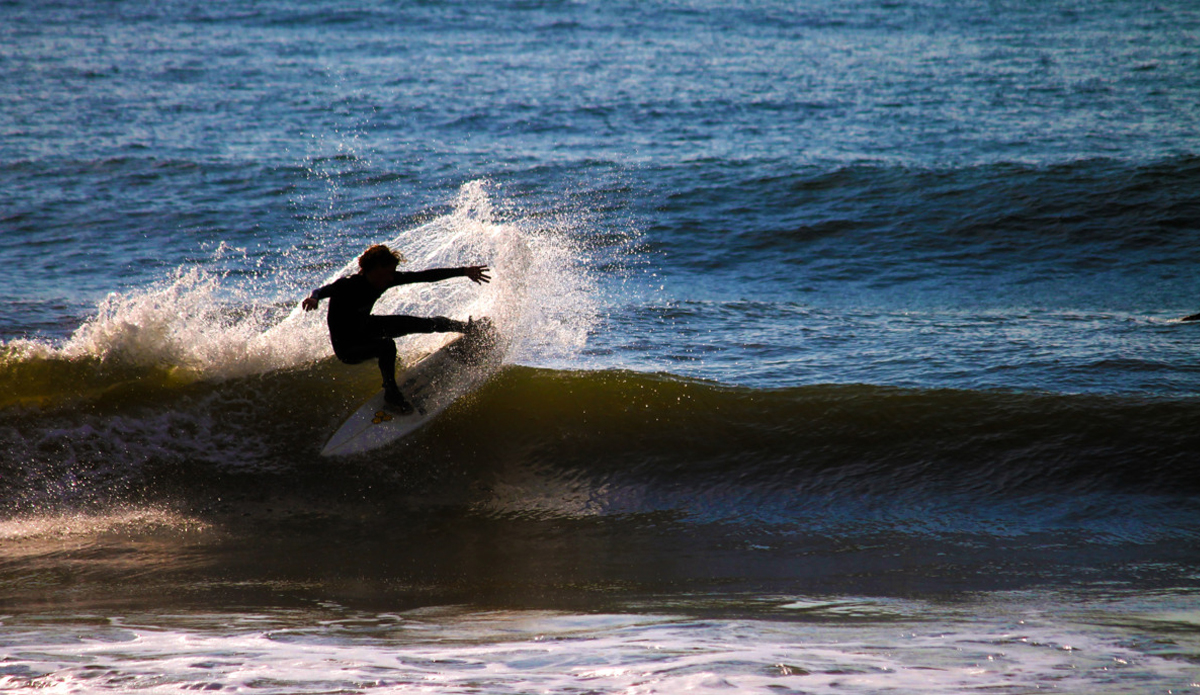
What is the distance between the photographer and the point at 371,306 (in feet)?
23.3

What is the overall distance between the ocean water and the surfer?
2.99 ft

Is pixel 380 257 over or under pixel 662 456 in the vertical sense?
over

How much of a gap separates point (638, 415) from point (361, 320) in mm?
2541

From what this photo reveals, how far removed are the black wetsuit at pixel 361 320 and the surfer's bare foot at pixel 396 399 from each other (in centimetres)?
15

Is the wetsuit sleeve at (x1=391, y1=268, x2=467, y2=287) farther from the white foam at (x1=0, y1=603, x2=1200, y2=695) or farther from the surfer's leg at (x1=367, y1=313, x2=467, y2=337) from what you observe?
the white foam at (x1=0, y1=603, x2=1200, y2=695)

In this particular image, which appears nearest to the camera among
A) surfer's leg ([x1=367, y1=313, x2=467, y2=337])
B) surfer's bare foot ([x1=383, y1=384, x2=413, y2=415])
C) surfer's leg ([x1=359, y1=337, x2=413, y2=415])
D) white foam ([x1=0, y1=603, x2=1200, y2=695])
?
white foam ([x1=0, y1=603, x2=1200, y2=695])

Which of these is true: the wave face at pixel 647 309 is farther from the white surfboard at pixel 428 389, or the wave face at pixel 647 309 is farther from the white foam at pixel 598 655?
the white foam at pixel 598 655

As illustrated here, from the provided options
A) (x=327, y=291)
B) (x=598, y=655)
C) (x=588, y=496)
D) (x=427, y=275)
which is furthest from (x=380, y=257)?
(x=598, y=655)

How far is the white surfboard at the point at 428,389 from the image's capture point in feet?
24.5

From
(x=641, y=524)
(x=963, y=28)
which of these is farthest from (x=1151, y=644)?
(x=963, y=28)

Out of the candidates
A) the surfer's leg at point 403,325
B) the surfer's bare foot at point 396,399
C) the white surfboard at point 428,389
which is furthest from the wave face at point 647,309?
the surfer's leg at point 403,325

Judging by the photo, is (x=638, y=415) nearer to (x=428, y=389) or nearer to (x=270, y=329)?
(x=428, y=389)

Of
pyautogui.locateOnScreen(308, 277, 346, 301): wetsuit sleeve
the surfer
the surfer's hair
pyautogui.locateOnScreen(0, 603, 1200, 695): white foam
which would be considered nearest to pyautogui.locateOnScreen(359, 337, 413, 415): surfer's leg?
the surfer

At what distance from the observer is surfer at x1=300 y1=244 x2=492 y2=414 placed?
6.79m
